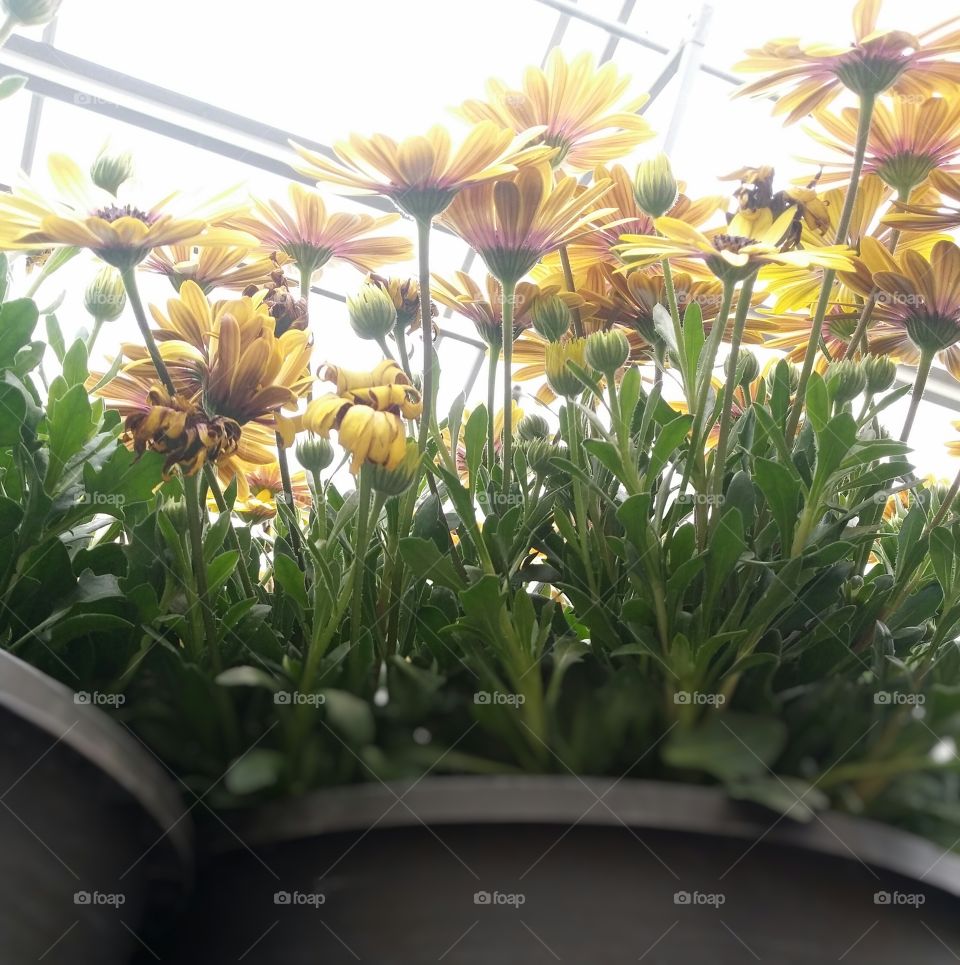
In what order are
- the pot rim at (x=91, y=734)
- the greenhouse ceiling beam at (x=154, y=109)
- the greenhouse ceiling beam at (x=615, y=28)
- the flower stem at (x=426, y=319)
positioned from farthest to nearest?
the greenhouse ceiling beam at (x=615, y=28)
the greenhouse ceiling beam at (x=154, y=109)
the flower stem at (x=426, y=319)
the pot rim at (x=91, y=734)

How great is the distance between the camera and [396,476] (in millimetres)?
289

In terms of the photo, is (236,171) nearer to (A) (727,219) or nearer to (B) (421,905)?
(A) (727,219)

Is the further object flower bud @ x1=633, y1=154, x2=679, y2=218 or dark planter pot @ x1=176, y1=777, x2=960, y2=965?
flower bud @ x1=633, y1=154, x2=679, y2=218

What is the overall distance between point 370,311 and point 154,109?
2.48 meters

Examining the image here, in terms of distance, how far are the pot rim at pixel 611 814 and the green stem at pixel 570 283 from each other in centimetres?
22

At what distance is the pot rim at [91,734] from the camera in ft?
0.70

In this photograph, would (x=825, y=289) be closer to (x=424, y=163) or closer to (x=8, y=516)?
(x=424, y=163)

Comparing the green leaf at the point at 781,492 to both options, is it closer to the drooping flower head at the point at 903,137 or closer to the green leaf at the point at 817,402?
the green leaf at the point at 817,402

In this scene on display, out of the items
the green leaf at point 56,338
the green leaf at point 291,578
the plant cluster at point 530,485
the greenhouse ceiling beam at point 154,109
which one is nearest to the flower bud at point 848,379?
the plant cluster at point 530,485

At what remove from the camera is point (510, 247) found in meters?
0.36

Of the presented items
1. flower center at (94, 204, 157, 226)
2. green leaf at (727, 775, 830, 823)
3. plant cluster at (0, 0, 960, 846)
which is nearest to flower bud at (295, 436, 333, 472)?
plant cluster at (0, 0, 960, 846)

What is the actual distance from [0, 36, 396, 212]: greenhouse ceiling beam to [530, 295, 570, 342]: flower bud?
6.50ft

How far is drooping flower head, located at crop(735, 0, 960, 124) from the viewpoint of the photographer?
35 centimetres

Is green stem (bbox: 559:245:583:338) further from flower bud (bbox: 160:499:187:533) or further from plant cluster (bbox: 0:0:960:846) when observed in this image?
flower bud (bbox: 160:499:187:533)
